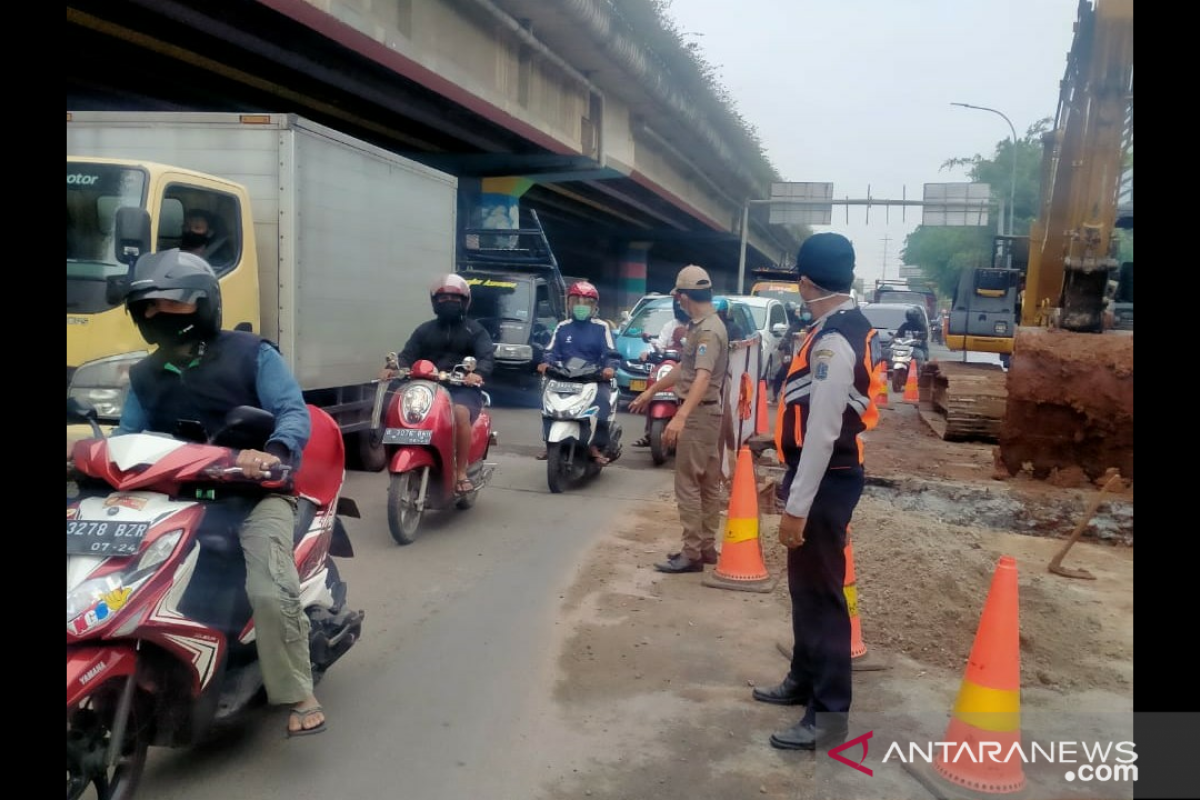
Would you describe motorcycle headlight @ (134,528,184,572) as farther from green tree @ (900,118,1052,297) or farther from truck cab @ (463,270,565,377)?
truck cab @ (463,270,565,377)

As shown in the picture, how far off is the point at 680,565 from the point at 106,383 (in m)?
3.65

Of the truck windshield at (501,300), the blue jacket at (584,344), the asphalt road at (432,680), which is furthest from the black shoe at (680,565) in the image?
the truck windshield at (501,300)

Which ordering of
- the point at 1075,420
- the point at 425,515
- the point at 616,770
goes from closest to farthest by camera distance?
1. the point at 616,770
2. the point at 1075,420
3. the point at 425,515

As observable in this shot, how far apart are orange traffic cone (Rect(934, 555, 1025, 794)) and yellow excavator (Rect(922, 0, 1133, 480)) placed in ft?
2.12

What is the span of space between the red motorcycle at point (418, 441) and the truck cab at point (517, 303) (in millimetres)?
6727

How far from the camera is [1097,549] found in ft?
14.6

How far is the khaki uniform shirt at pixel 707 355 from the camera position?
5652 millimetres

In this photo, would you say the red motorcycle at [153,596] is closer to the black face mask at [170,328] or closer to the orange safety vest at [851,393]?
the black face mask at [170,328]

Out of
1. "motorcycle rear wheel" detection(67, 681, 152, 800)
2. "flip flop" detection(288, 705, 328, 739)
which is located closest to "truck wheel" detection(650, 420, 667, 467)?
"flip flop" detection(288, 705, 328, 739)

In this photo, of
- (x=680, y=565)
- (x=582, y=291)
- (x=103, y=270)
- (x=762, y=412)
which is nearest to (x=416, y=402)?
(x=680, y=565)

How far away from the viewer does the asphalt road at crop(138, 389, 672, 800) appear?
10.6 feet

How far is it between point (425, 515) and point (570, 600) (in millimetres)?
2282
